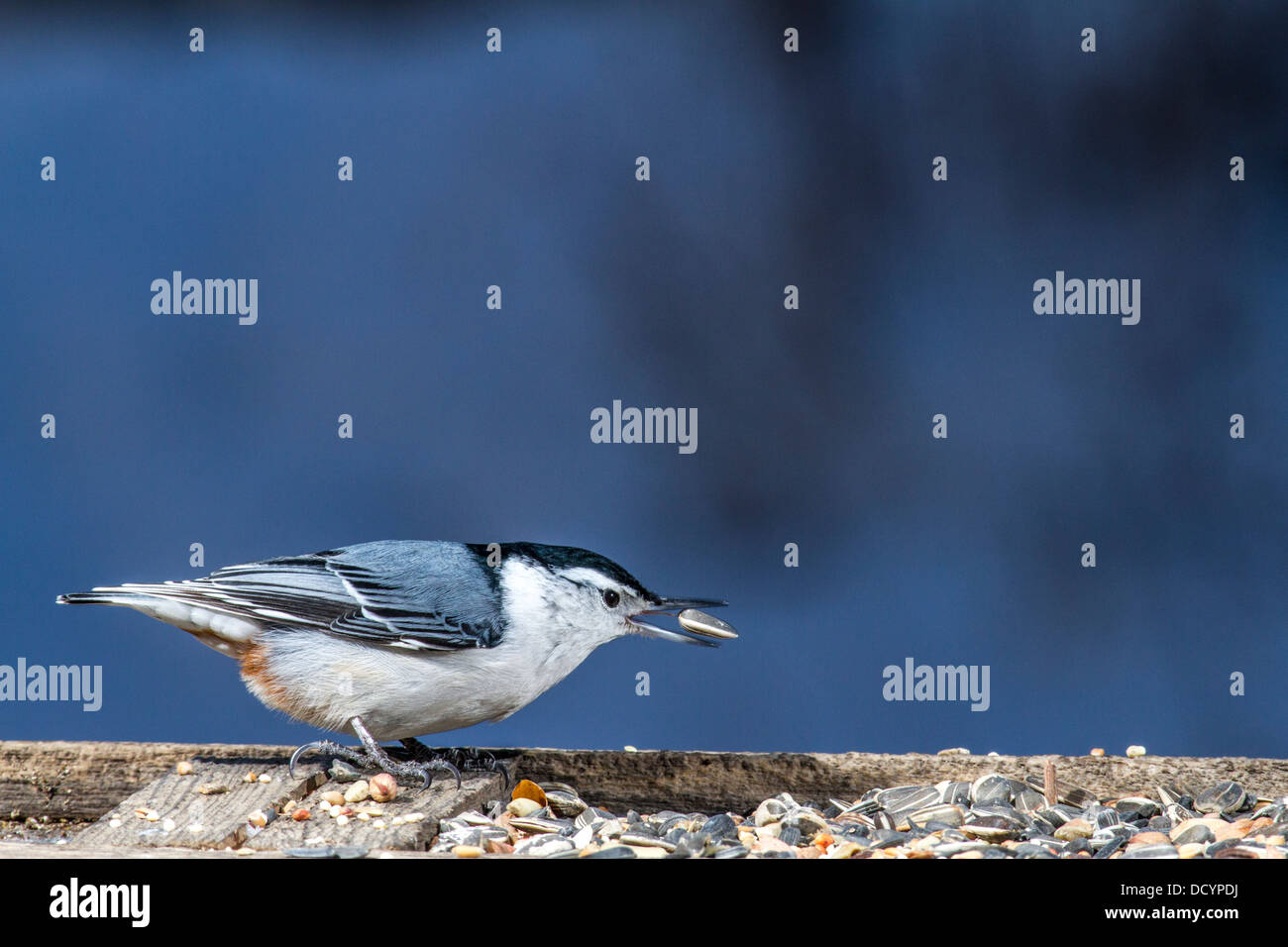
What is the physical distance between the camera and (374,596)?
9.64ft

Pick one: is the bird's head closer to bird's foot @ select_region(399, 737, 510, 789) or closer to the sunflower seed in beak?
the sunflower seed in beak

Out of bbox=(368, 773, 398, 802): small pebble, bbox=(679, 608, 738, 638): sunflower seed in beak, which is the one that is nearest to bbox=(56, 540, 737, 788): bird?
bbox=(679, 608, 738, 638): sunflower seed in beak

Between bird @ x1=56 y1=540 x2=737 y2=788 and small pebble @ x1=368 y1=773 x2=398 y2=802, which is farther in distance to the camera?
bird @ x1=56 y1=540 x2=737 y2=788

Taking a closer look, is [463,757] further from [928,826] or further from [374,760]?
[928,826]

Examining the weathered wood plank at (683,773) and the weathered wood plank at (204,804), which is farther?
the weathered wood plank at (683,773)

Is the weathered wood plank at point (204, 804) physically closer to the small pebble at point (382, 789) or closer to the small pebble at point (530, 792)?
the small pebble at point (382, 789)

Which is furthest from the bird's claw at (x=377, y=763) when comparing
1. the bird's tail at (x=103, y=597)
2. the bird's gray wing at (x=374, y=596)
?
the bird's tail at (x=103, y=597)

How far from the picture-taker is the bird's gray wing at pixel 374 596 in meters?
2.87

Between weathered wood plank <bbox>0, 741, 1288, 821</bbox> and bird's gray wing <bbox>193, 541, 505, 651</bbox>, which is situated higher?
bird's gray wing <bbox>193, 541, 505, 651</bbox>

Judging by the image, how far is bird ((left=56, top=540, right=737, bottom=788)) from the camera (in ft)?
9.36

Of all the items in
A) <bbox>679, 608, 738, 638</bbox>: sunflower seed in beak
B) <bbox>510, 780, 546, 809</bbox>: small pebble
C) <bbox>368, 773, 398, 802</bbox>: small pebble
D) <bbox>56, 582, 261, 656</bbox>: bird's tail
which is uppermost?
<bbox>56, 582, 261, 656</bbox>: bird's tail
